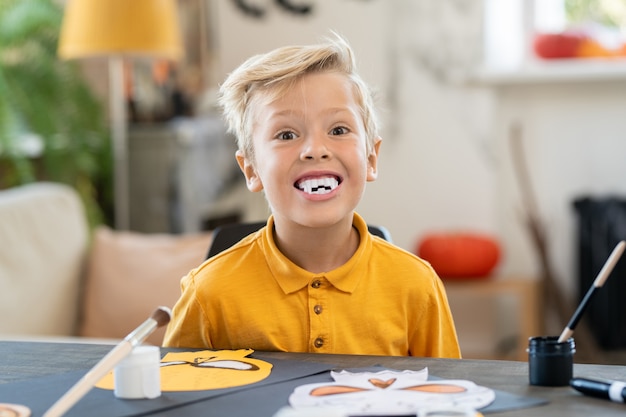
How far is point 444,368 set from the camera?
44.7 inches

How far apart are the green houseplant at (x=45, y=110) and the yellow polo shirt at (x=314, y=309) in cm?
240

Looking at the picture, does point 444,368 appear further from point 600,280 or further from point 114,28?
point 114,28

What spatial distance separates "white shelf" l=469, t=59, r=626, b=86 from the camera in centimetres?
394

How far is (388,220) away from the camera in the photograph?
4.21m

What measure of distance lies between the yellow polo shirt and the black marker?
0.36 meters

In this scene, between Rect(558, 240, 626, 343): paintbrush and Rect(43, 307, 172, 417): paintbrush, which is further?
Rect(558, 240, 626, 343): paintbrush

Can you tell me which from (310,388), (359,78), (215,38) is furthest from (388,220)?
(310,388)

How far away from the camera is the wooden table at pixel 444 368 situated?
97 centimetres

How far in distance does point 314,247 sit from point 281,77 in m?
0.24

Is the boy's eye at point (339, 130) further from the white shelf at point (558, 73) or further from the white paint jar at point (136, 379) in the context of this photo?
the white shelf at point (558, 73)

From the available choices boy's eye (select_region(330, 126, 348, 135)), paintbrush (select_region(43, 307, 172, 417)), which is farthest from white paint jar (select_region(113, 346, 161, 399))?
boy's eye (select_region(330, 126, 348, 135))

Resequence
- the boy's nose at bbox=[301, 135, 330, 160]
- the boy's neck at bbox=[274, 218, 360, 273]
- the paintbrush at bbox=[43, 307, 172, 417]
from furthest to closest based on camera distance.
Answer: the boy's neck at bbox=[274, 218, 360, 273], the boy's nose at bbox=[301, 135, 330, 160], the paintbrush at bbox=[43, 307, 172, 417]

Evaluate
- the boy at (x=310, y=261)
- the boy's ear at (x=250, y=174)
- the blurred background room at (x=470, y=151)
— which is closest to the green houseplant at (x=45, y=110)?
the blurred background room at (x=470, y=151)

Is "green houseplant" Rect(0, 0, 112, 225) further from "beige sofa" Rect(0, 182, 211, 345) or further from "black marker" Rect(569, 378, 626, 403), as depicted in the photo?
"black marker" Rect(569, 378, 626, 403)
